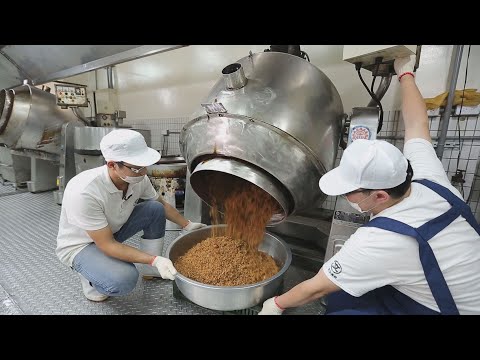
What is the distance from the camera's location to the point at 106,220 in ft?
3.61

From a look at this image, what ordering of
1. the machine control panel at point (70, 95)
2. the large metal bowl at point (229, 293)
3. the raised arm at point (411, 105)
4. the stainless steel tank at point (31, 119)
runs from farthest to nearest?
the stainless steel tank at point (31, 119), the machine control panel at point (70, 95), the raised arm at point (411, 105), the large metal bowl at point (229, 293)

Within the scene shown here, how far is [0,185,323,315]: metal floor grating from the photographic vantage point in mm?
1181

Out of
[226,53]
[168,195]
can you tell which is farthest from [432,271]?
[226,53]

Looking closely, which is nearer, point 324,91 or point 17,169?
point 324,91

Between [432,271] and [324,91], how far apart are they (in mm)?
658

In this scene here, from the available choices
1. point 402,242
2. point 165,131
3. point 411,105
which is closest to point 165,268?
point 402,242

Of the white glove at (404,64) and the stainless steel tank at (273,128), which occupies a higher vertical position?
the white glove at (404,64)

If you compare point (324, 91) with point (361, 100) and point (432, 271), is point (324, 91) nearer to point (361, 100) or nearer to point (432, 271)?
point (432, 271)

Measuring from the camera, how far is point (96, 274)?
109 cm

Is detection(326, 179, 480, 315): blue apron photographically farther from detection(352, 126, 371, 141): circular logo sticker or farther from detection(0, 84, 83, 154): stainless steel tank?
detection(0, 84, 83, 154): stainless steel tank

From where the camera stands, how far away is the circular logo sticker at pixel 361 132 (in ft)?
3.20

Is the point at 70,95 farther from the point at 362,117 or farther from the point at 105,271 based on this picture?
the point at 362,117

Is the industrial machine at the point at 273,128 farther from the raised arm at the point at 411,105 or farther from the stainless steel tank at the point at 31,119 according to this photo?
the stainless steel tank at the point at 31,119

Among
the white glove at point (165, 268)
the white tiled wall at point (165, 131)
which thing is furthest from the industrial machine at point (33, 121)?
the white glove at point (165, 268)
